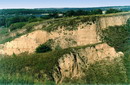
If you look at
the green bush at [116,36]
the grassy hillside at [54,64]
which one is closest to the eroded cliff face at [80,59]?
the grassy hillside at [54,64]

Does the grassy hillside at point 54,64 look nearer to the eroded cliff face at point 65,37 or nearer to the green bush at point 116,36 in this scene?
the green bush at point 116,36

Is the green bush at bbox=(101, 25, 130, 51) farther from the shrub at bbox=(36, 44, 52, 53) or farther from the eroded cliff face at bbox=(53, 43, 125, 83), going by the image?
the shrub at bbox=(36, 44, 52, 53)

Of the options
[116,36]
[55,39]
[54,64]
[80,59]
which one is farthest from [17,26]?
[116,36]

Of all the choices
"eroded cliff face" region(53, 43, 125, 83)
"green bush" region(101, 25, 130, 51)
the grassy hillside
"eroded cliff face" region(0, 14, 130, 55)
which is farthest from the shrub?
"green bush" region(101, 25, 130, 51)

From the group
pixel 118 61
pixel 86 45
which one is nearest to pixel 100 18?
pixel 86 45

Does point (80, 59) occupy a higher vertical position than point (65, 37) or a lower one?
lower

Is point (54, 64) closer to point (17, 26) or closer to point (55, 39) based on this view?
point (55, 39)
